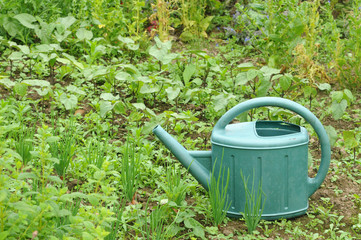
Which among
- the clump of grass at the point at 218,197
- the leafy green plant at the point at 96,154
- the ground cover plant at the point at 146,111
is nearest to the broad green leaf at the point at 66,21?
the ground cover plant at the point at 146,111

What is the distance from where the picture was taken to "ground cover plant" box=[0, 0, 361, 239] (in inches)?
76.9

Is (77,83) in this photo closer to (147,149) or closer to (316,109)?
(147,149)

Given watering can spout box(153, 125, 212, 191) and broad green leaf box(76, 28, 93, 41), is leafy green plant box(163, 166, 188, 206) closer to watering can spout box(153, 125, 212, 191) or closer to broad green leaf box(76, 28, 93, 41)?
watering can spout box(153, 125, 212, 191)

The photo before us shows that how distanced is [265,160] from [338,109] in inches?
37.6

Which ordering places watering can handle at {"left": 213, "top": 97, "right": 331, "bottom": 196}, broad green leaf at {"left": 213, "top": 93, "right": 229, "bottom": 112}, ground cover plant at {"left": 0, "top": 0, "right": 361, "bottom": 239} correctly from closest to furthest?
ground cover plant at {"left": 0, "top": 0, "right": 361, "bottom": 239} → watering can handle at {"left": 213, "top": 97, "right": 331, "bottom": 196} → broad green leaf at {"left": 213, "top": 93, "right": 229, "bottom": 112}

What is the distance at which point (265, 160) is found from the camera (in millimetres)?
2203

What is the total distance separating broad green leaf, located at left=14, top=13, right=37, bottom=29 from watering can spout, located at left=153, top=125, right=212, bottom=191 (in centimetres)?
220

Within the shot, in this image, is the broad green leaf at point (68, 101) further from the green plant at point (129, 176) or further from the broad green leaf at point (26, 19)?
the broad green leaf at point (26, 19)

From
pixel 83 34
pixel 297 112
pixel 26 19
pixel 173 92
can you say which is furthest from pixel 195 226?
pixel 26 19

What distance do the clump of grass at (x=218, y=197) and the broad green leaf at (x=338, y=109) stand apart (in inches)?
39.5

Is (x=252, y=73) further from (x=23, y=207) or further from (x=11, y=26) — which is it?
(x=11, y=26)

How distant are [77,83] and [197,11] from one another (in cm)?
172

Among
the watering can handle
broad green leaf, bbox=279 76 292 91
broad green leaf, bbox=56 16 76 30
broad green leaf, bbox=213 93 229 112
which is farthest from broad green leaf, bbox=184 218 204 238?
broad green leaf, bbox=56 16 76 30

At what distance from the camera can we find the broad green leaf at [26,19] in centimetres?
410
